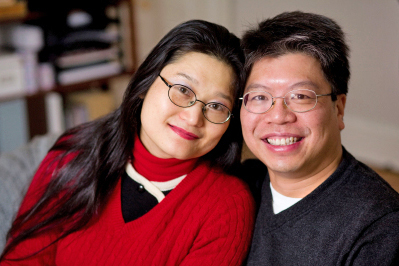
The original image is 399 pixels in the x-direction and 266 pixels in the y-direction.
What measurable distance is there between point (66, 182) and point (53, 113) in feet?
6.36

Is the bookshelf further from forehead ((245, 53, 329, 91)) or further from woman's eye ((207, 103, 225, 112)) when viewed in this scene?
forehead ((245, 53, 329, 91))

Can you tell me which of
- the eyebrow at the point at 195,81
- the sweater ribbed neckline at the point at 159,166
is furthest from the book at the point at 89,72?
the eyebrow at the point at 195,81

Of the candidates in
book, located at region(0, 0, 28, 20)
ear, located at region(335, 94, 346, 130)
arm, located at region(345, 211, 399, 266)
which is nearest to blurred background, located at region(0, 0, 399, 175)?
book, located at region(0, 0, 28, 20)

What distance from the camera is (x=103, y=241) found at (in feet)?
4.88

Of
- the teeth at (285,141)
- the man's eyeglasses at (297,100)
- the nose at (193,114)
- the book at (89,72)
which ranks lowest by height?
the book at (89,72)

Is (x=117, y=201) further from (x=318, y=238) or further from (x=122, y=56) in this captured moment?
(x=122, y=56)

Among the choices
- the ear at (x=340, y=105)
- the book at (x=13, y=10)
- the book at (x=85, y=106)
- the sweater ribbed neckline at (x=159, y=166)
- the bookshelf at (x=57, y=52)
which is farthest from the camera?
the book at (x=85, y=106)

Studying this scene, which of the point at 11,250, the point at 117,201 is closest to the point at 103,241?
the point at 117,201

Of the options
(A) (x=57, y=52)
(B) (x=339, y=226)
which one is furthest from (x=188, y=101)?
(A) (x=57, y=52)

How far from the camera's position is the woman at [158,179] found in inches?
54.6

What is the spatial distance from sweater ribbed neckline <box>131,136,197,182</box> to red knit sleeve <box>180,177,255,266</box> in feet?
0.57

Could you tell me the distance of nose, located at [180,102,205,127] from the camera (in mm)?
1372

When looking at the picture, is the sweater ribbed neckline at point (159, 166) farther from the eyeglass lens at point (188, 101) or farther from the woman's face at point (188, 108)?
the eyeglass lens at point (188, 101)

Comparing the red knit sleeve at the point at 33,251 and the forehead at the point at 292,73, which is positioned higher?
the forehead at the point at 292,73
